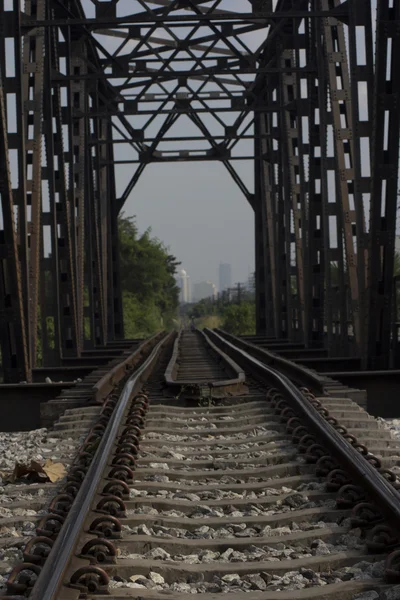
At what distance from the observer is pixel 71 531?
3695 millimetres

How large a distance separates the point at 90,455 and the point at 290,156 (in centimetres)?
1671

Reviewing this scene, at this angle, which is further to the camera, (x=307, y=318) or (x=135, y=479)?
(x=307, y=318)

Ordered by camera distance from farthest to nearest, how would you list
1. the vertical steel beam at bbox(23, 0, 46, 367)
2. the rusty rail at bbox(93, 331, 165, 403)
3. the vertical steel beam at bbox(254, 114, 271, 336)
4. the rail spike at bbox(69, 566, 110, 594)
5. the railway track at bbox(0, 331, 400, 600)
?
the vertical steel beam at bbox(254, 114, 271, 336) < the vertical steel beam at bbox(23, 0, 46, 367) < the rusty rail at bbox(93, 331, 165, 403) < the railway track at bbox(0, 331, 400, 600) < the rail spike at bbox(69, 566, 110, 594)

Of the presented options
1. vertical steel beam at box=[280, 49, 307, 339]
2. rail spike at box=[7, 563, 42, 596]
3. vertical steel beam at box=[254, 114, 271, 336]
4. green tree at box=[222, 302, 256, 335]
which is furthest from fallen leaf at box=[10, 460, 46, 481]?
green tree at box=[222, 302, 256, 335]

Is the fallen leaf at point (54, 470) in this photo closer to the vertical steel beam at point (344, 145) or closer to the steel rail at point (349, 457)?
the steel rail at point (349, 457)

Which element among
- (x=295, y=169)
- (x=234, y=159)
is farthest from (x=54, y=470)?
(x=234, y=159)

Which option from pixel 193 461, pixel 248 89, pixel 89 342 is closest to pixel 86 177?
pixel 89 342

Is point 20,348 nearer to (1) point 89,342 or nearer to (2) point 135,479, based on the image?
(2) point 135,479

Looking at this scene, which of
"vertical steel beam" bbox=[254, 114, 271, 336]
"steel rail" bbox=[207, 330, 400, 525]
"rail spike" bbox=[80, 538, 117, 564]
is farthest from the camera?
"vertical steel beam" bbox=[254, 114, 271, 336]

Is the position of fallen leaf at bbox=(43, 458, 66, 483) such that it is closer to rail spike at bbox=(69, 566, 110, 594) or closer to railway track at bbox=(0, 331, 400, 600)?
railway track at bbox=(0, 331, 400, 600)

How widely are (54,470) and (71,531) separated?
167 cm

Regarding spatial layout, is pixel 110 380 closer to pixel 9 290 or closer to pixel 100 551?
pixel 9 290

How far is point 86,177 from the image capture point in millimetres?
24719

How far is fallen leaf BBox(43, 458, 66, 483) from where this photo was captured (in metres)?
5.22
